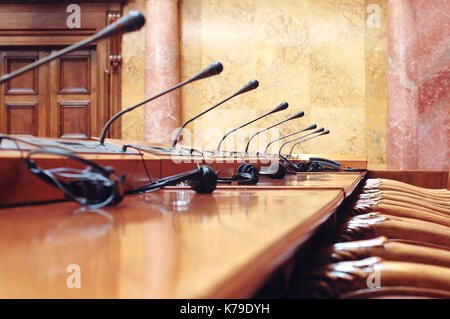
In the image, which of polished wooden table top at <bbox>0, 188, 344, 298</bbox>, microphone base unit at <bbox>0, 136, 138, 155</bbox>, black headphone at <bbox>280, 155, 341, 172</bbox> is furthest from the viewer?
black headphone at <bbox>280, 155, 341, 172</bbox>

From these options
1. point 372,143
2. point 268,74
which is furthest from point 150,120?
point 372,143

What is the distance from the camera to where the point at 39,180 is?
89 cm

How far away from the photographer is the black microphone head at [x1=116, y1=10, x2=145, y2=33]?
0.80 meters

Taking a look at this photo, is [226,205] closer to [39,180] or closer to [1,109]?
[39,180]

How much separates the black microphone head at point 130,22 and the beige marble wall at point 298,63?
15.1ft

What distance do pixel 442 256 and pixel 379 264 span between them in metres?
0.20

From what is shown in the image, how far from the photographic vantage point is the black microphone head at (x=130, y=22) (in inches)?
31.6

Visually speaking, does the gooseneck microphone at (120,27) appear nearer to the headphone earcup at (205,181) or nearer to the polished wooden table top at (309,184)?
the headphone earcup at (205,181)

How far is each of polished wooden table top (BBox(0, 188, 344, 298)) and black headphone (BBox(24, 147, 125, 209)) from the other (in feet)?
0.17

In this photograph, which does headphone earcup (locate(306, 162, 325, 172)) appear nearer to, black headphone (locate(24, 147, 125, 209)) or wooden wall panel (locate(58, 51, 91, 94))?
black headphone (locate(24, 147, 125, 209))

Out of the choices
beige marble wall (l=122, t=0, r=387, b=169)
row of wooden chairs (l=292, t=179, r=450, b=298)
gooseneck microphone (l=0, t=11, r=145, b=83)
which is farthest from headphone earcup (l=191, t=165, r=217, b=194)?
beige marble wall (l=122, t=0, r=387, b=169)

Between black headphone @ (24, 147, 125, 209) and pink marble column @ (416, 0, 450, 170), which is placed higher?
pink marble column @ (416, 0, 450, 170)

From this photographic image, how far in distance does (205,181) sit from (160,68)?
4.10 metres

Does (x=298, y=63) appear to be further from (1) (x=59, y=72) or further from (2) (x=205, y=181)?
(2) (x=205, y=181)
